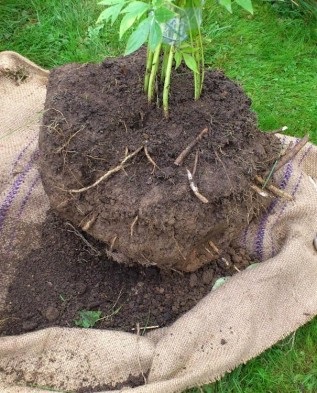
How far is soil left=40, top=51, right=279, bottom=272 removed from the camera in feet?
5.37

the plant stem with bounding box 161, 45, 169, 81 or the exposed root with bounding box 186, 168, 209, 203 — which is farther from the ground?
the plant stem with bounding box 161, 45, 169, 81

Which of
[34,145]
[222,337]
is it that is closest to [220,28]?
[34,145]

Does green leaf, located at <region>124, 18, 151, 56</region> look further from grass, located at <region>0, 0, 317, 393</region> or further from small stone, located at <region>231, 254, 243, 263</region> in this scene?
grass, located at <region>0, 0, 317, 393</region>

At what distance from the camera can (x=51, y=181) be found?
1744 millimetres

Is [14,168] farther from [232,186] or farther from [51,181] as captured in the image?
[232,186]

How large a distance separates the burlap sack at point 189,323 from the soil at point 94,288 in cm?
6

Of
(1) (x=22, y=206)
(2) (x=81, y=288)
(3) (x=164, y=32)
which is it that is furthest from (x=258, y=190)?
(1) (x=22, y=206)

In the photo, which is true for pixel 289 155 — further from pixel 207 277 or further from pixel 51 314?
pixel 51 314

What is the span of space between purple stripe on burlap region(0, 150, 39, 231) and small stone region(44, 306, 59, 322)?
15.5 inches

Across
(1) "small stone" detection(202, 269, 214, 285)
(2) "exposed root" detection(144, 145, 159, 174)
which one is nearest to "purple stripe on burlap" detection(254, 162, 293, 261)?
(1) "small stone" detection(202, 269, 214, 285)

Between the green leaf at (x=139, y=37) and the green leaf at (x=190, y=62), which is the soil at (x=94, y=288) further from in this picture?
the green leaf at (x=139, y=37)

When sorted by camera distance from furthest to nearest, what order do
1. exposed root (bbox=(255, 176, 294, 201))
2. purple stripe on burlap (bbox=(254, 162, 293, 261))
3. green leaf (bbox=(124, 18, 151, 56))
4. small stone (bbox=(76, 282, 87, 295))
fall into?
purple stripe on burlap (bbox=(254, 162, 293, 261)) < small stone (bbox=(76, 282, 87, 295)) < exposed root (bbox=(255, 176, 294, 201)) < green leaf (bbox=(124, 18, 151, 56))

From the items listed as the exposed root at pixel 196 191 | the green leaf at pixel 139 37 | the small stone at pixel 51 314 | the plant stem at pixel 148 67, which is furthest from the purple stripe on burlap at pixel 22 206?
the green leaf at pixel 139 37

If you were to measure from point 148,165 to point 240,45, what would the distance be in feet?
5.08
